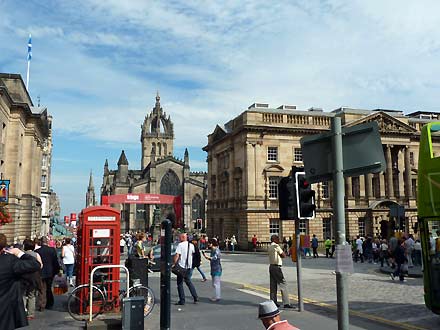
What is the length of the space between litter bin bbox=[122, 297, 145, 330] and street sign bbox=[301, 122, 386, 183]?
4034 mm

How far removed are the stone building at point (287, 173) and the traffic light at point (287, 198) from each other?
3224cm

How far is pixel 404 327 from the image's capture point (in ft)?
29.0

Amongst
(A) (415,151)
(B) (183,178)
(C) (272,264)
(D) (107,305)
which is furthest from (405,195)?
(B) (183,178)

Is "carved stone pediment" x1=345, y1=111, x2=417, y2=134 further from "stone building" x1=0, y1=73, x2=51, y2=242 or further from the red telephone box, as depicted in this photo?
the red telephone box

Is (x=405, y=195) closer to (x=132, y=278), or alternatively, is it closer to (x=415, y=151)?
(x=415, y=151)

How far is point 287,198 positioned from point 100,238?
453cm

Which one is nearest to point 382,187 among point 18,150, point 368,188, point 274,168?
point 368,188

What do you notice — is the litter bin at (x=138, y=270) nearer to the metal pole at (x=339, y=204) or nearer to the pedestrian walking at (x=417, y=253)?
the metal pole at (x=339, y=204)

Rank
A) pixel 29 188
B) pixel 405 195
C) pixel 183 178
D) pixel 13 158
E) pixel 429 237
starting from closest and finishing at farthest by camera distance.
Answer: pixel 429 237 < pixel 13 158 < pixel 29 188 < pixel 405 195 < pixel 183 178

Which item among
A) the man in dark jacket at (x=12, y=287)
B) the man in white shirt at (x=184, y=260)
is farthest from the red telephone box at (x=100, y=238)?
the man in dark jacket at (x=12, y=287)

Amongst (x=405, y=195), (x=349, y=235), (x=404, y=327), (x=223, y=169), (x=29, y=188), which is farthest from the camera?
(x=223, y=169)

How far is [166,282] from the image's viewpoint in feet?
23.6

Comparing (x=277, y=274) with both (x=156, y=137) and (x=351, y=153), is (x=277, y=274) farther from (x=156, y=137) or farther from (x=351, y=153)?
(x=156, y=137)

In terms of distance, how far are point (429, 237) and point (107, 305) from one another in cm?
709
